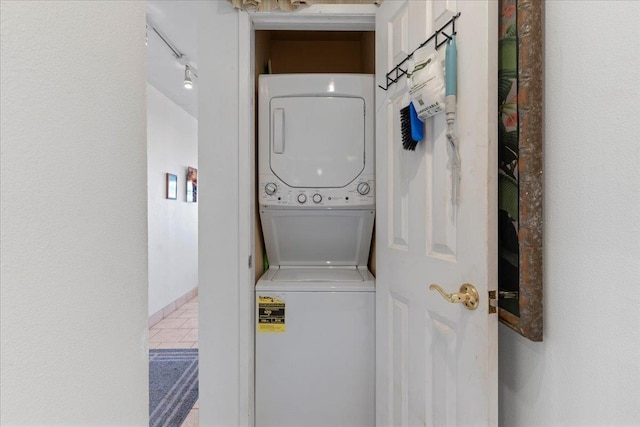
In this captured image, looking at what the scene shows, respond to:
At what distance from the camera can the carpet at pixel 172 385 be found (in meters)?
1.72

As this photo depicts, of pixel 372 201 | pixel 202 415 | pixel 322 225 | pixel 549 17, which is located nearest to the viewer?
pixel 549 17

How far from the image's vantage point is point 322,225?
5.43ft

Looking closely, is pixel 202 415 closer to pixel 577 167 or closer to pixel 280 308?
pixel 280 308

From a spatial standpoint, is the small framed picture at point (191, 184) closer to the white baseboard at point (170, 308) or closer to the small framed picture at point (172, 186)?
the small framed picture at point (172, 186)

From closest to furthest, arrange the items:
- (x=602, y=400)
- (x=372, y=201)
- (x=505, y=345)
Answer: (x=602, y=400) → (x=505, y=345) → (x=372, y=201)

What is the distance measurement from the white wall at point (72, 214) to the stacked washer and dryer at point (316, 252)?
86 centimetres

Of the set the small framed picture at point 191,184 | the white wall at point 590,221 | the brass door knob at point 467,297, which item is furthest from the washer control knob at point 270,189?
the small framed picture at point 191,184

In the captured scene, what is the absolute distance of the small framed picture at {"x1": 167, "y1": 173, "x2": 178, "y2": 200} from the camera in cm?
334

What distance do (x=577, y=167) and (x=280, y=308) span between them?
4.18ft

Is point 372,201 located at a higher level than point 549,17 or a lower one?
lower

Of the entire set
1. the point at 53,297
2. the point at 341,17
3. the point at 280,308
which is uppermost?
the point at 341,17

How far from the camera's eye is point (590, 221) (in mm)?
603

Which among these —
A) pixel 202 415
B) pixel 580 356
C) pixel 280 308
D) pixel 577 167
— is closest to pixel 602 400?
pixel 580 356

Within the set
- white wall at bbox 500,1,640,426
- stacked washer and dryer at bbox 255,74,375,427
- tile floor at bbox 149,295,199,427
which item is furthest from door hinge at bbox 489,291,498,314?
tile floor at bbox 149,295,199,427
